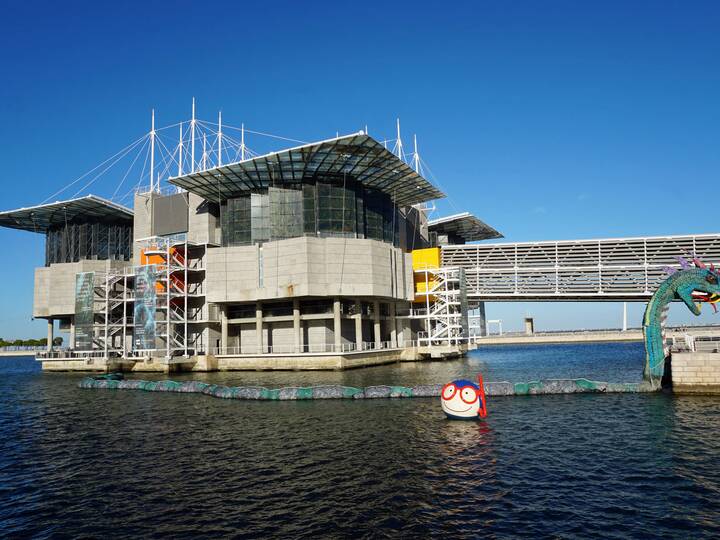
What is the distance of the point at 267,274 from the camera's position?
80.5 m

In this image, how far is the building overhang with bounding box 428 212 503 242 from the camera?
12554 cm

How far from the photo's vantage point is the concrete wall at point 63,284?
103688 millimetres

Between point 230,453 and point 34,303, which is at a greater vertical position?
point 34,303

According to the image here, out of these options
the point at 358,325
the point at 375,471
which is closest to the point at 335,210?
the point at 358,325

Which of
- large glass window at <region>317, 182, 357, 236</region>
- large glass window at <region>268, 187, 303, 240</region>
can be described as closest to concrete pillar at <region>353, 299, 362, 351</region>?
large glass window at <region>317, 182, 357, 236</region>

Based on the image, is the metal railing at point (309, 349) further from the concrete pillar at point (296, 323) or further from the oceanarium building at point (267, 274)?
the concrete pillar at point (296, 323)

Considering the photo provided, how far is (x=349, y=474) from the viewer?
21141mm

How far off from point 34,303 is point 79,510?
105953mm

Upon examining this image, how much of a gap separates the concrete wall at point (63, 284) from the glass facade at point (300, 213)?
32.2 meters

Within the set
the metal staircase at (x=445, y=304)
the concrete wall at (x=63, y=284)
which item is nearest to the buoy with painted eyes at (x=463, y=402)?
the metal staircase at (x=445, y=304)

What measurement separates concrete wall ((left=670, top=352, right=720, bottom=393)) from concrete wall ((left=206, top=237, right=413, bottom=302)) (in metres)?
46.3

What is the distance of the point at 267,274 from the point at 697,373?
189 ft

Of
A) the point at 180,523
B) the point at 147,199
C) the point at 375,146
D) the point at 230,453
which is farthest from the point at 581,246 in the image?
the point at 180,523

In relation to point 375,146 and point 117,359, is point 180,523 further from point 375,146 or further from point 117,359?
point 117,359
